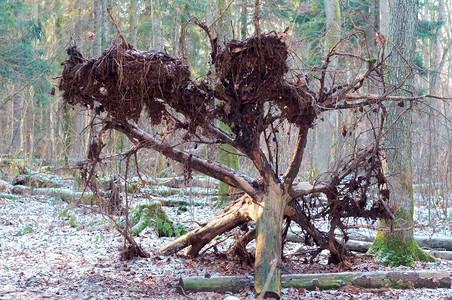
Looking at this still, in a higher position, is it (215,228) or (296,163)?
(296,163)

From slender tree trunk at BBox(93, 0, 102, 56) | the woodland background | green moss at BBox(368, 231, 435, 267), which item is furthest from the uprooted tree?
slender tree trunk at BBox(93, 0, 102, 56)

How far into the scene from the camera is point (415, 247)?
6777mm

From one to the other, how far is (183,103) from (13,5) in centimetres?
1091

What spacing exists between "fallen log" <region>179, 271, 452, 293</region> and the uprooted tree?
29 centimetres

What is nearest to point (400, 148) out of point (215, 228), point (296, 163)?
point (296, 163)

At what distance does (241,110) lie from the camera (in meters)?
5.47

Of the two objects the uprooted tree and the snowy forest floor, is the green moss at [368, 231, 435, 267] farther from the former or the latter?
the uprooted tree

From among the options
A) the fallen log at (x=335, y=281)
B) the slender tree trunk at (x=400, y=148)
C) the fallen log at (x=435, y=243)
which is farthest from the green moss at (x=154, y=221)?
the slender tree trunk at (x=400, y=148)

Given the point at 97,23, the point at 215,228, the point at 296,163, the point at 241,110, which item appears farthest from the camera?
the point at 97,23

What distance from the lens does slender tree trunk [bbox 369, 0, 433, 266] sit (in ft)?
21.6

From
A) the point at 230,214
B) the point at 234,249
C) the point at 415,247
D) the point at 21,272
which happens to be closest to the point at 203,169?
the point at 230,214

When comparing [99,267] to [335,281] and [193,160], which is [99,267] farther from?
[335,281]

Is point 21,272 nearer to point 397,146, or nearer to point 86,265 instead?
point 86,265

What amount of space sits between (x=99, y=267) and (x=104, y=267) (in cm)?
7
